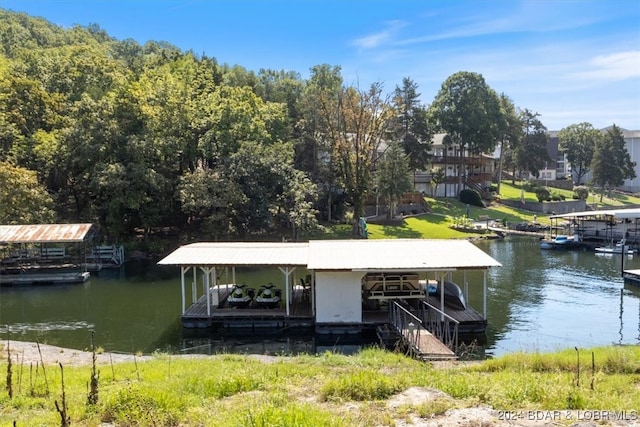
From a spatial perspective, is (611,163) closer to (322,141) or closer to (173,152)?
(322,141)

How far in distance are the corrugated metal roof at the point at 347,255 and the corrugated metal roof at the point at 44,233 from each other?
12399mm

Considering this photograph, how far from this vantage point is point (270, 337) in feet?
68.5

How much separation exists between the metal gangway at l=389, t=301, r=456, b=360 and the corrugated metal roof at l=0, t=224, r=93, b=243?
22.6 meters

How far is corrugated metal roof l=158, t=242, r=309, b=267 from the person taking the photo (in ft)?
70.6

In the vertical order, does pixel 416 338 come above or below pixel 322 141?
below

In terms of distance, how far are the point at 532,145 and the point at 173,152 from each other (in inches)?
2523

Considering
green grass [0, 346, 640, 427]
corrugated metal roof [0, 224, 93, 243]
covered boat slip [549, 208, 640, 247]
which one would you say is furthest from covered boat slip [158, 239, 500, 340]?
covered boat slip [549, 208, 640, 247]

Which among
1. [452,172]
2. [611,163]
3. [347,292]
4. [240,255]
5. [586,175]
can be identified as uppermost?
[611,163]

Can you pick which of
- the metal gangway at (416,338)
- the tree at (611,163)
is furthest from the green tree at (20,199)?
the tree at (611,163)

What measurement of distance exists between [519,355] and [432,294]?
986 cm

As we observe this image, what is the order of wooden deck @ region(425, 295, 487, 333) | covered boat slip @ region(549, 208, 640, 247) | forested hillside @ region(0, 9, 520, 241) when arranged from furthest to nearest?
covered boat slip @ region(549, 208, 640, 247)
forested hillside @ region(0, 9, 520, 241)
wooden deck @ region(425, 295, 487, 333)

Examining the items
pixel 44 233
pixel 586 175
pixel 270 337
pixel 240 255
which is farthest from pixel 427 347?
pixel 586 175

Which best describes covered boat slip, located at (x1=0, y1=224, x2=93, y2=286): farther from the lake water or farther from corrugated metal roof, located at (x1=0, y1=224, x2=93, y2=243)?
the lake water

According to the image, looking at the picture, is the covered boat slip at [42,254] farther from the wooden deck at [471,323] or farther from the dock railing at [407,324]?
the wooden deck at [471,323]
